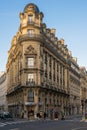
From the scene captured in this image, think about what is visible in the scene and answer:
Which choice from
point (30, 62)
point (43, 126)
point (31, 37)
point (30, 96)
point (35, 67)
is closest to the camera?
point (43, 126)

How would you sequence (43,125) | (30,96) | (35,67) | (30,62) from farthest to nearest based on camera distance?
1. (30,62)
2. (35,67)
3. (30,96)
4. (43,125)

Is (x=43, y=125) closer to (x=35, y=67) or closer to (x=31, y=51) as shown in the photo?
(x=35, y=67)

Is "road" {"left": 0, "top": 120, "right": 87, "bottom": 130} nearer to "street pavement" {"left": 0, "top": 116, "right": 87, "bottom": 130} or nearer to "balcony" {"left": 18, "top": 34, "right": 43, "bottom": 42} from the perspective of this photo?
"street pavement" {"left": 0, "top": 116, "right": 87, "bottom": 130}

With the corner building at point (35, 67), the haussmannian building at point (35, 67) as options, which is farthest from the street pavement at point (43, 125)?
the corner building at point (35, 67)

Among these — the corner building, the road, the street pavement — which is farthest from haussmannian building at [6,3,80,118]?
the road

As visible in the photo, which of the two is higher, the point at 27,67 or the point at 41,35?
the point at 41,35

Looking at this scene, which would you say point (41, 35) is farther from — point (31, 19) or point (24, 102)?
point (24, 102)

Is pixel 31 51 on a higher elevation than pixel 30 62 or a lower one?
higher

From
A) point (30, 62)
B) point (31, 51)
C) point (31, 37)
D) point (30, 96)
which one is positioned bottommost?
point (30, 96)

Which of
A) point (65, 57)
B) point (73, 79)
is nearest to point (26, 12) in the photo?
point (65, 57)

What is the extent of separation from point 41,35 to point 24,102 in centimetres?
1880

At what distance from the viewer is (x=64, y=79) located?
133 m

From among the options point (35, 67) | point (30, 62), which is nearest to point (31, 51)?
point (30, 62)

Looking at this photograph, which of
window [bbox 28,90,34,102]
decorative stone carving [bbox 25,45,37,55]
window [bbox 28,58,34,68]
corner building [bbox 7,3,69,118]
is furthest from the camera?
decorative stone carving [bbox 25,45,37,55]
